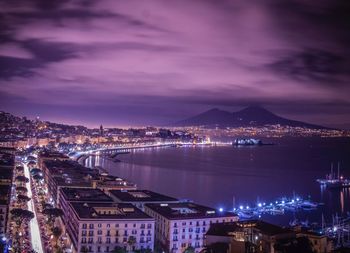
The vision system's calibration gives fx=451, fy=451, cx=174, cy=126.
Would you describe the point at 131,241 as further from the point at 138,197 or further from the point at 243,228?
the point at 138,197

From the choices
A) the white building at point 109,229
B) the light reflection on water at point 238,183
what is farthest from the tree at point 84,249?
the light reflection on water at point 238,183

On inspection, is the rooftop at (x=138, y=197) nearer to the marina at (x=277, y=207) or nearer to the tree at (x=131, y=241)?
the tree at (x=131, y=241)

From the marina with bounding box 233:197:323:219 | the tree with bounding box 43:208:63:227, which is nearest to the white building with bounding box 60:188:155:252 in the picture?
the tree with bounding box 43:208:63:227

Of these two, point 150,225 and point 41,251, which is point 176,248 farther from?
point 41,251

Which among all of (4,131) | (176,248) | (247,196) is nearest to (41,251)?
(176,248)

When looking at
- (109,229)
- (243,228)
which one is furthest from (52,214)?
(243,228)

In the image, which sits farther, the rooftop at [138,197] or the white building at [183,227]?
the rooftop at [138,197]

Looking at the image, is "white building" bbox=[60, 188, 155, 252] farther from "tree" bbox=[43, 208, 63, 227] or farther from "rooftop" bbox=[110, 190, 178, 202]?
"rooftop" bbox=[110, 190, 178, 202]
